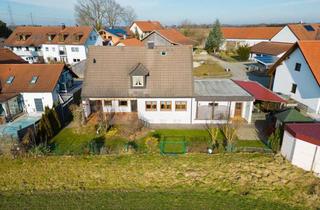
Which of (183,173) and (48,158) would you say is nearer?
(183,173)

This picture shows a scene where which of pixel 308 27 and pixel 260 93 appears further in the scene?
pixel 308 27

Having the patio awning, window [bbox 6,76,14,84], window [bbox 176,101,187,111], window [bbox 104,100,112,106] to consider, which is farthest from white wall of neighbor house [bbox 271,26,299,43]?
window [bbox 6,76,14,84]

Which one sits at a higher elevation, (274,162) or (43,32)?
(43,32)

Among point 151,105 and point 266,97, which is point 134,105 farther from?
point 266,97

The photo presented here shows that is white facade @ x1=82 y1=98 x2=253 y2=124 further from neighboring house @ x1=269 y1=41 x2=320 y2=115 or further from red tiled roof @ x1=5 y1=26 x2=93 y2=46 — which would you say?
red tiled roof @ x1=5 y1=26 x2=93 y2=46

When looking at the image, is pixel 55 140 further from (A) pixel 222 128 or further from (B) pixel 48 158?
(A) pixel 222 128

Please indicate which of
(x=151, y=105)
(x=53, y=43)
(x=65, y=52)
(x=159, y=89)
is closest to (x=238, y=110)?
(x=159, y=89)

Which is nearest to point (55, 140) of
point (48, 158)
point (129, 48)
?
point (48, 158)
